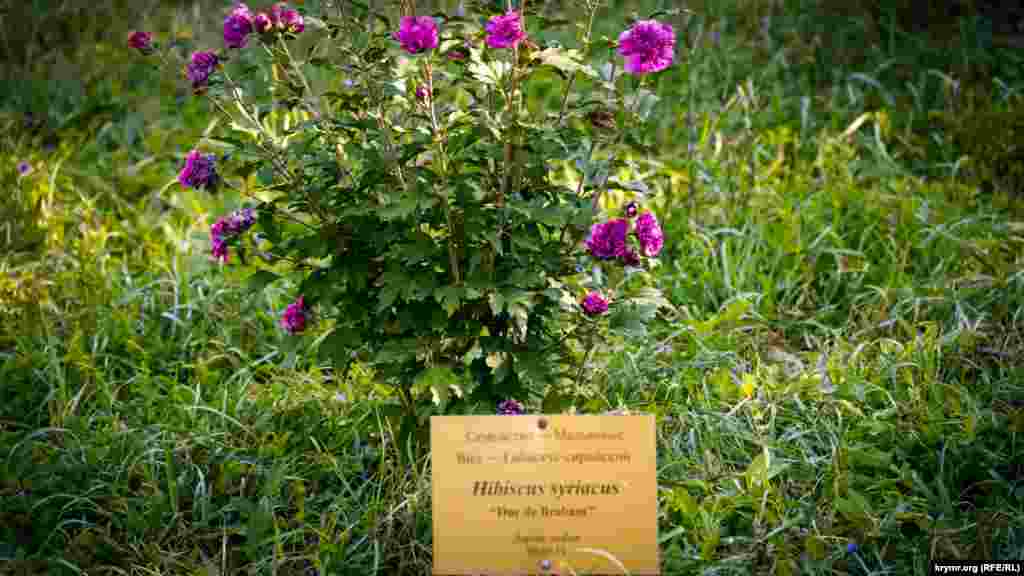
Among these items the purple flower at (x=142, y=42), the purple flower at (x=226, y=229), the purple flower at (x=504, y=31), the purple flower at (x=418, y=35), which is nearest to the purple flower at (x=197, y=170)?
the purple flower at (x=226, y=229)

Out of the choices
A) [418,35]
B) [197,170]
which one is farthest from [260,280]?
[418,35]

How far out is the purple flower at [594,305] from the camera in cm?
205

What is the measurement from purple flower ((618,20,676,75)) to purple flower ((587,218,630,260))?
13.5 inches

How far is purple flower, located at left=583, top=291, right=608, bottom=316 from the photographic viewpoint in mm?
2047

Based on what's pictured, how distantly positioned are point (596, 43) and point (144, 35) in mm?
1030

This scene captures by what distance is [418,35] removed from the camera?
1.75 meters

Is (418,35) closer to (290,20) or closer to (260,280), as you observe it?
(290,20)

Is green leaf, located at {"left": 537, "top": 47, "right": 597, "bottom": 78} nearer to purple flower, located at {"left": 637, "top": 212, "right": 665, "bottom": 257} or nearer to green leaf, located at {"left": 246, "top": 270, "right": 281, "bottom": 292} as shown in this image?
purple flower, located at {"left": 637, "top": 212, "right": 665, "bottom": 257}

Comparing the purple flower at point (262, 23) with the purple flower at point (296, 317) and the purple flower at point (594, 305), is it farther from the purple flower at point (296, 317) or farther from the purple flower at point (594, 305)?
the purple flower at point (594, 305)

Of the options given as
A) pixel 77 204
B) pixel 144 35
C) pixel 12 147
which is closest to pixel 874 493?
pixel 144 35

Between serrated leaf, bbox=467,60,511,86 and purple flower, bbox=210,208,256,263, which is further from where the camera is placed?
purple flower, bbox=210,208,256,263

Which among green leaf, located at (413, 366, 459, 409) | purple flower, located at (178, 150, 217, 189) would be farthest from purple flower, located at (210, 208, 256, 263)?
green leaf, located at (413, 366, 459, 409)

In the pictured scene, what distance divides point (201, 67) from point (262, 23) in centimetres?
Answer: 17

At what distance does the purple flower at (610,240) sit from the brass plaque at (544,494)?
0.41 metres
